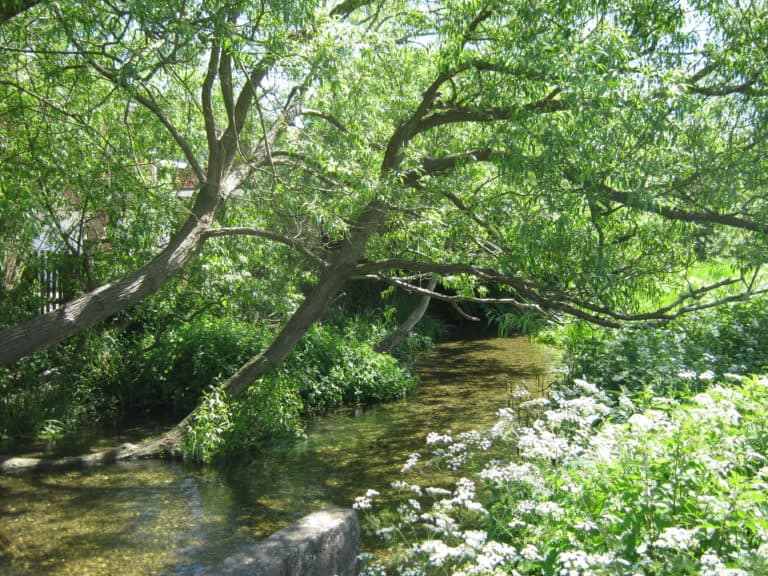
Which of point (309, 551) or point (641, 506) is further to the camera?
point (309, 551)

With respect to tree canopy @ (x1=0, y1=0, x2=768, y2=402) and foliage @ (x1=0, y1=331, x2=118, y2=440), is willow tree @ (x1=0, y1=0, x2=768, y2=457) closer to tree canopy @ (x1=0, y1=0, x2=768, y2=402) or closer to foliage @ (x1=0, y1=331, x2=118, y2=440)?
tree canopy @ (x1=0, y1=0, x2=768, y2=402)

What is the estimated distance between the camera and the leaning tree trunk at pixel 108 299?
7.02m

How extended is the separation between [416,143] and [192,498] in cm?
532

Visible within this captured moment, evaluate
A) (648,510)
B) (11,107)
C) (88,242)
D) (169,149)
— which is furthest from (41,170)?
(648,510)

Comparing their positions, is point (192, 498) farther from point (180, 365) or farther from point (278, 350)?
point (180, 365)

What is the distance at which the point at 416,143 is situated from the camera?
31.7 ft

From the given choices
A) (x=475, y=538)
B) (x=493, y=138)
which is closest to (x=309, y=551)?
(x=475, y=538)

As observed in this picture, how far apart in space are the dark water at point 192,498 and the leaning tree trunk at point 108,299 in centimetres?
167

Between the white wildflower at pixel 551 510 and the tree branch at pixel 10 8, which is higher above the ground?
the tree branch at pixel 10 8

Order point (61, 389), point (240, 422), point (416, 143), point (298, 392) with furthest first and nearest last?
point (298, 392) < point (61, 389) < point (416, 143) < point (240, 422)

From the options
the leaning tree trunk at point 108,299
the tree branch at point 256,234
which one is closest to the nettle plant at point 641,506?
the leaning tree trunk at point 108,299

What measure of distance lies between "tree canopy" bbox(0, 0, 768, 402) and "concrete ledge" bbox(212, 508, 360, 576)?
132 inches

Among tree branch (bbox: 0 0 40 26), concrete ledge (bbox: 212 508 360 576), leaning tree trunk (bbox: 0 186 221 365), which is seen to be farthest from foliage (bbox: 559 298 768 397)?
tree branch (bbox: 0 0 40 26)

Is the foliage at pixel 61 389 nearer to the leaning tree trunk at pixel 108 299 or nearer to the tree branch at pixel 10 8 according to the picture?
the leaning tree trunk at pixel 108 299
